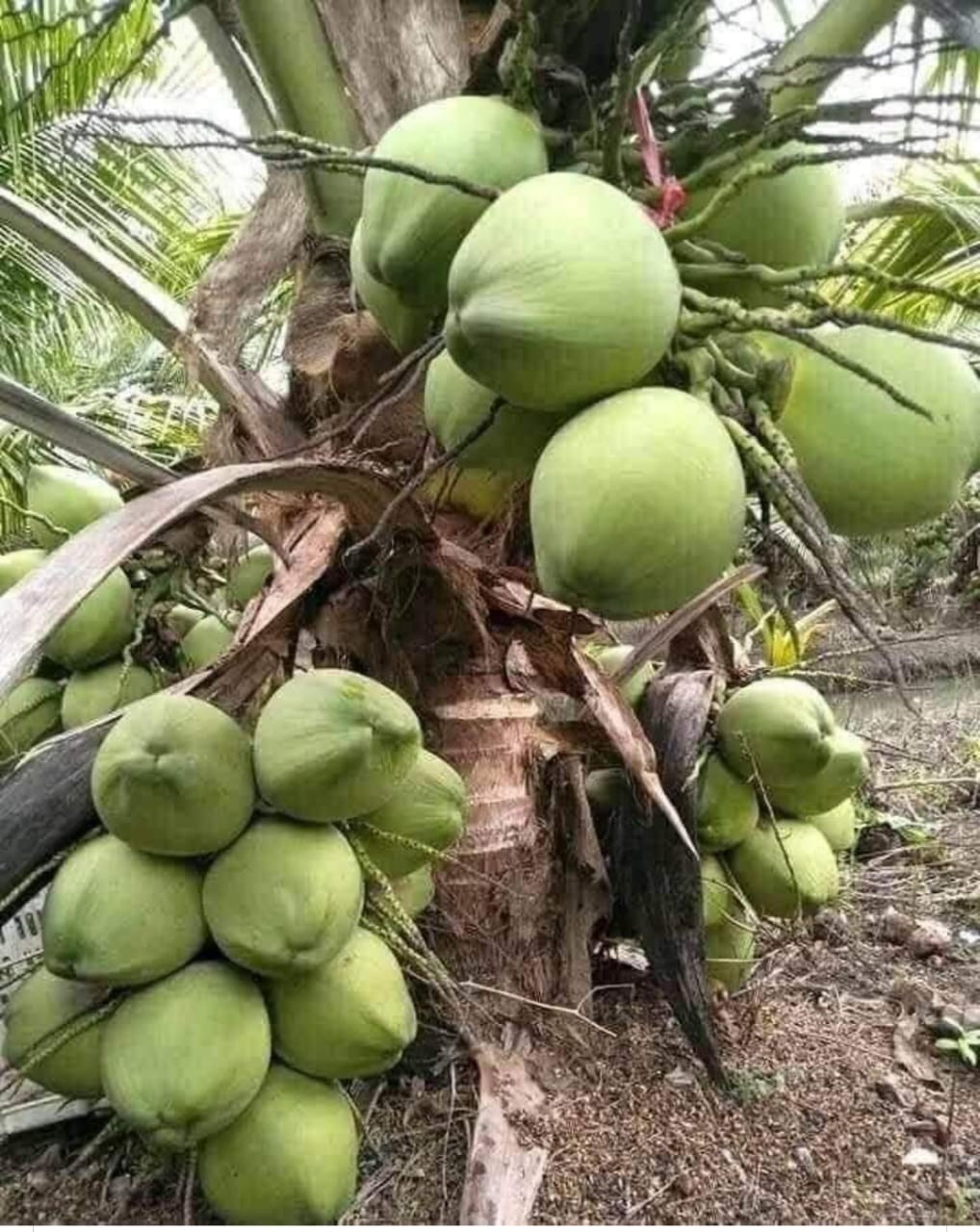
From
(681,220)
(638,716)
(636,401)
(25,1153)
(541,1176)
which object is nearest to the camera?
(636,401)

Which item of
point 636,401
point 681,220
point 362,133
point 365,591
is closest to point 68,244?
point 362,133

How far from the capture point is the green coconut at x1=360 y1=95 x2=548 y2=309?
77 cm

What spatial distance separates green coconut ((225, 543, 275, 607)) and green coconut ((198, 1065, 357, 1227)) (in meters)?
0.64

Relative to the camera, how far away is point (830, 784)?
1.55 meters

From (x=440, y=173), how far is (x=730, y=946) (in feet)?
3.86


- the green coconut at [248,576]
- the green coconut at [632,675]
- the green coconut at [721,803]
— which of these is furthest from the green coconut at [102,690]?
the green coconut at [721,803]

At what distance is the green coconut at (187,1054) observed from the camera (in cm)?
96

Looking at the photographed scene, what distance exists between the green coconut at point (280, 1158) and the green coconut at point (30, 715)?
1.89ft

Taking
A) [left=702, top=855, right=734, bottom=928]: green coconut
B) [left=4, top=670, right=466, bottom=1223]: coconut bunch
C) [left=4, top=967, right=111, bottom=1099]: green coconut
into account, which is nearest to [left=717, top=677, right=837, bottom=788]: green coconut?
[left=702, top=855, right=734, bottom=928]: green coconut

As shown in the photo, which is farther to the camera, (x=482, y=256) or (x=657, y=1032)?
(x=657, y=1032)

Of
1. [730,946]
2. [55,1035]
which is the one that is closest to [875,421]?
[55,1035]

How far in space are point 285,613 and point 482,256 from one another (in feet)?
1.98

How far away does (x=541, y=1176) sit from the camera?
1.31 m

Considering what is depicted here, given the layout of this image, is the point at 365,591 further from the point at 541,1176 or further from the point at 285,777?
the point at 541,1176
